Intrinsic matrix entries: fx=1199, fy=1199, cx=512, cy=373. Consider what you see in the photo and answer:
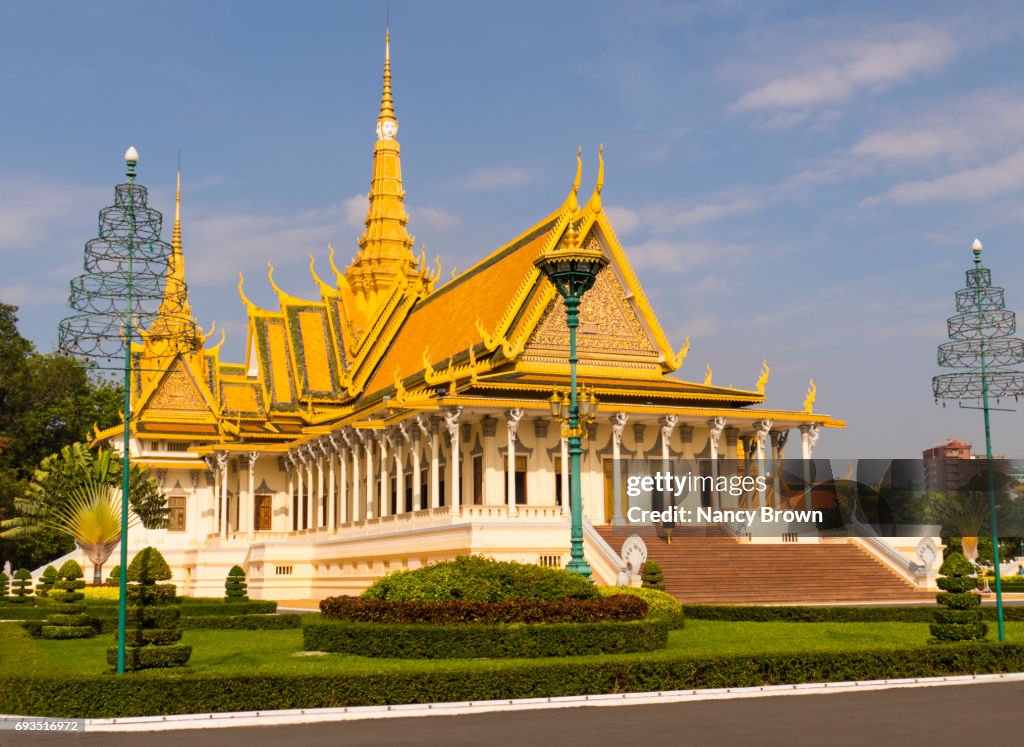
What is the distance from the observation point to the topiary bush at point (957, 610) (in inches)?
695

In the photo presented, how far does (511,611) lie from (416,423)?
62.1ft

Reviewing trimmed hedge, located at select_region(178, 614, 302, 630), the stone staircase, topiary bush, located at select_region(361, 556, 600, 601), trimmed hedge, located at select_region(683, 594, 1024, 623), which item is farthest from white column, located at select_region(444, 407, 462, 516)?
topiary bush, located at select_region(361, 556, 600, 601)

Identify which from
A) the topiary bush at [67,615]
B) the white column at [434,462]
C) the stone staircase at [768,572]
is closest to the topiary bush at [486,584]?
the topiary bush at [67,615]

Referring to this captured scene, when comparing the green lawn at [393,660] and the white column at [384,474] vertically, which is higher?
the white column at [384,474]

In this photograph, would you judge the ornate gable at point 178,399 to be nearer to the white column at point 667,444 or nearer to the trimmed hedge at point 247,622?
the white column at point 667,444

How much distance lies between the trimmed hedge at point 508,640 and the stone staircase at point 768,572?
1148 cm

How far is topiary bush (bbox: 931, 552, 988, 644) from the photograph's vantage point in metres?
17.6

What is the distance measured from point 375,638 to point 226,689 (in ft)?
17.0

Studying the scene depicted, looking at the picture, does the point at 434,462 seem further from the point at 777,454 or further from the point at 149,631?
the point at 149,631

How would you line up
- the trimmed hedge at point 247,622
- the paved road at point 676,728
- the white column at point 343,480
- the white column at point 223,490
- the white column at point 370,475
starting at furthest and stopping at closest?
the white column at point 223,490 < the white column at point 343,480 < the white column at point 370,475 < the trimmed hedge at point 247,622 < the paved road at point 676,728

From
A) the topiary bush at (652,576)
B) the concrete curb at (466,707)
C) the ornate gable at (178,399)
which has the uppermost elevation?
the ornate gable at (178,399)

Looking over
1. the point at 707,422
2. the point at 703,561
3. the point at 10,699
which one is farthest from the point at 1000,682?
the point at 707,422

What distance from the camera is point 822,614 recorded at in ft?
82.0

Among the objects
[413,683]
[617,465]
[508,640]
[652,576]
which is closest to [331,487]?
[617,465]
